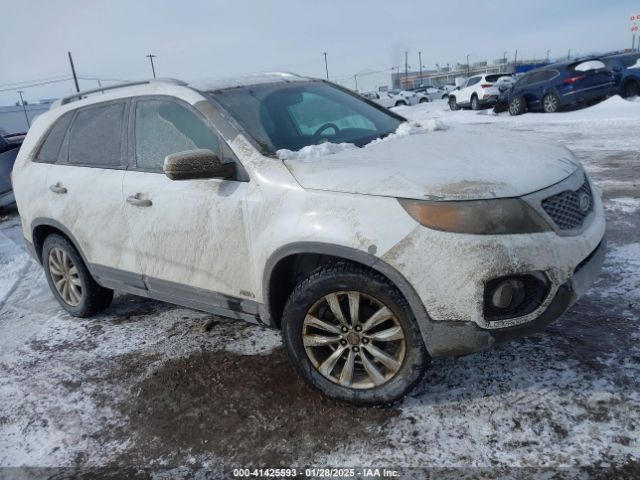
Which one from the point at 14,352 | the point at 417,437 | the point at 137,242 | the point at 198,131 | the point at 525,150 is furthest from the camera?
the point at 14,352

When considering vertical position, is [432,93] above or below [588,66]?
below

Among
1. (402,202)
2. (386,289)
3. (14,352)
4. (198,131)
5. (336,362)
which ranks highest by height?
(198,131)

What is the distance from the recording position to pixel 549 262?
222 cm

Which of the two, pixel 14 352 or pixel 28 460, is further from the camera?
pixel 14 352

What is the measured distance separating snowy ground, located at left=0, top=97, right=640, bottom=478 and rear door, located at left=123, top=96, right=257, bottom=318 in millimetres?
483

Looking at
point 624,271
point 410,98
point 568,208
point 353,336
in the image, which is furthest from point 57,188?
point 410,98

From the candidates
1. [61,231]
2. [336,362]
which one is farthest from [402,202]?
[61,231]

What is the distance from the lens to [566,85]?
48.4 ft

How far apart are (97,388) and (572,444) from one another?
2.67 meters

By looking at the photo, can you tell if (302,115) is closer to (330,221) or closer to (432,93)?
(330,221)

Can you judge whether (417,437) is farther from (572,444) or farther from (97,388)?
(97,388)

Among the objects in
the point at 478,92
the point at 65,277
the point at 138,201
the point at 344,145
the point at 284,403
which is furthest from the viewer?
the point at 478,92

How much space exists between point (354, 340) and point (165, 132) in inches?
70.9

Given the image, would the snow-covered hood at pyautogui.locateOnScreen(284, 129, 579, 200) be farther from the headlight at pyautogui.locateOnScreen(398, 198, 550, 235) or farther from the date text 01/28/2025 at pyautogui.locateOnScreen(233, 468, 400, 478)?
the date text 01/28/2025 at pyautogui.locateOnScreen(233, 468, 400, 478)
